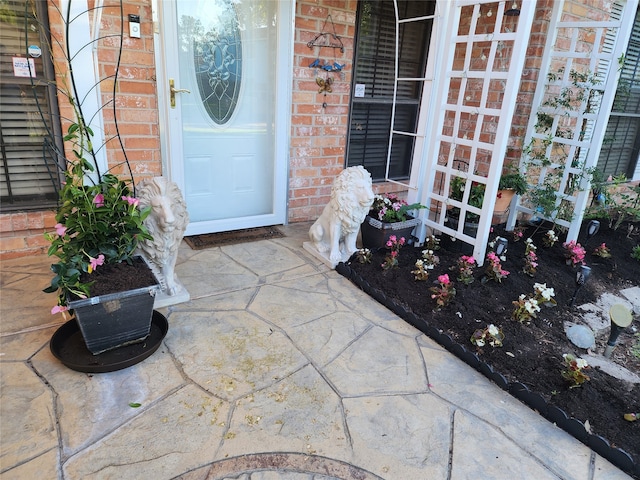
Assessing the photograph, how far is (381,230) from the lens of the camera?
123 inches

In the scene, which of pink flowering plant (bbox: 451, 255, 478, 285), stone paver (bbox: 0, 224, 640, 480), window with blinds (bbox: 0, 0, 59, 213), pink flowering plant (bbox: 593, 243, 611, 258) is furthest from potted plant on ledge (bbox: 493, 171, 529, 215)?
window with blinds (bbox: 0, 0, 59, 213)

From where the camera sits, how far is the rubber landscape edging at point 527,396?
5.18 feet

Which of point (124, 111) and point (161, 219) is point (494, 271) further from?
point (124, 111)

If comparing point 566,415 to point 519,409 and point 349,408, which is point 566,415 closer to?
point 519,409

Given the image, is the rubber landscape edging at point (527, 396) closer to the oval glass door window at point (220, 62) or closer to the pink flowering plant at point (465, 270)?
the pink flowering plant at point (465, 270)

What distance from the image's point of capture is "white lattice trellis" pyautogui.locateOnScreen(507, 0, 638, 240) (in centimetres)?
322

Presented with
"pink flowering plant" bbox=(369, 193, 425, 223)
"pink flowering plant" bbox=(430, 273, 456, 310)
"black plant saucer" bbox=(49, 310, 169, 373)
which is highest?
"pink flowering plant" bbox=(369, 193, 425, 223)

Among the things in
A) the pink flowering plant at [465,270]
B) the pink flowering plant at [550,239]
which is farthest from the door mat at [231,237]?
the pink flowering plant at [550,239]

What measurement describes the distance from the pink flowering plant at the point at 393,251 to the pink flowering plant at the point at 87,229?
1567mm

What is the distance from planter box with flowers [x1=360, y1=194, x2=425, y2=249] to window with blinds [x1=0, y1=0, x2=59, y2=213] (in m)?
2.10

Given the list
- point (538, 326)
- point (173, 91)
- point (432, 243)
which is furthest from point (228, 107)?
point (538, 326)

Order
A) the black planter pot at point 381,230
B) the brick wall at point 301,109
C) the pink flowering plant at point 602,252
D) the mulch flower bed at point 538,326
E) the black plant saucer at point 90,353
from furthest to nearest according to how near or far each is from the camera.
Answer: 1. the pink flowering plant at point 602,252
2. the black planter pot at point 381,230
3. the brick wall at point 301,109
4. the black plant saucer at point 90,353
5. the mulch flower bed at point 538,326

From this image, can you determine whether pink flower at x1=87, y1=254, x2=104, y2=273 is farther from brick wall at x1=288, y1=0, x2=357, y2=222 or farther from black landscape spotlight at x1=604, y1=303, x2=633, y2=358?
black landscape spotlight at x1=604, y1=303, x2=633, y2=358

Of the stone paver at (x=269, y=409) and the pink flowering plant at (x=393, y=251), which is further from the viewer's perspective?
the pink flowering plant at (x=393, y=251)
